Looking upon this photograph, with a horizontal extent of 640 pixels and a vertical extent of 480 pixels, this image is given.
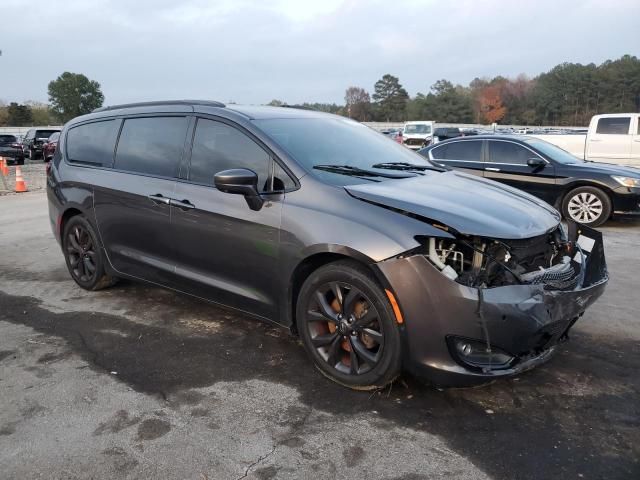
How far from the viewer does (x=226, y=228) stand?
367 centimetres

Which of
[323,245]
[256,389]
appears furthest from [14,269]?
[323,245]

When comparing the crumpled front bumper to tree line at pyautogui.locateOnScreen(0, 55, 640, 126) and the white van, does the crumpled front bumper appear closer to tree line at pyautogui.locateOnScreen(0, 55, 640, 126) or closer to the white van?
the white van

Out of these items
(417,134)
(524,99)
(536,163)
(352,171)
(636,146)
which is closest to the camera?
(352,171)

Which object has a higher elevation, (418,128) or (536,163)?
(418,128)

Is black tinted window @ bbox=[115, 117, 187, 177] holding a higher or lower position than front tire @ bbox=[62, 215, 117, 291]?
higher

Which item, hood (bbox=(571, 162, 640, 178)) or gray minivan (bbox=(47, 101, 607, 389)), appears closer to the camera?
gray minivan (bbox=(47, 101, 607, 389))

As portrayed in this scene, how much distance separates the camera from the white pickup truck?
1307 centimetres

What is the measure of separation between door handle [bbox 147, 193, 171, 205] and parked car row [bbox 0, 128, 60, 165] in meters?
17.2

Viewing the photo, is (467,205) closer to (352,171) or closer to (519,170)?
(352,171)

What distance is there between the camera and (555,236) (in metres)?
3.46

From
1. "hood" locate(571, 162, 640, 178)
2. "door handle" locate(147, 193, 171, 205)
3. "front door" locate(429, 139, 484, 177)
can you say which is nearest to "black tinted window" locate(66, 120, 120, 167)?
"door handle" locate(147, 193, 171, 205)

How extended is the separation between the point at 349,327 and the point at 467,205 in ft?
3.37

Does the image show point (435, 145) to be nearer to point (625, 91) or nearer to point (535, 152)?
point (535, 152)

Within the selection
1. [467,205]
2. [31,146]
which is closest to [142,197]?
[467,205]
